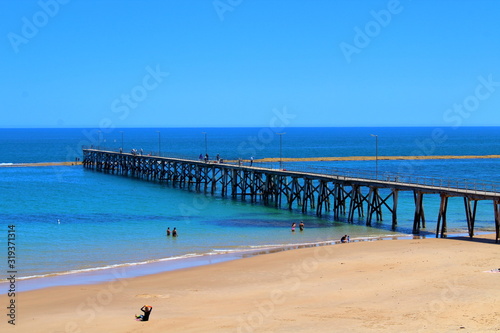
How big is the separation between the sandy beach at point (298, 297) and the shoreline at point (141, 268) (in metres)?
0.65

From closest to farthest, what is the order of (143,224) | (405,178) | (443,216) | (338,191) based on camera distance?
(443,216), (143,224), (338,191), (405,178)

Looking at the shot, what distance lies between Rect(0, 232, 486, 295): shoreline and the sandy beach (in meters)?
0.65

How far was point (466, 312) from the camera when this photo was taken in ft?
61.6

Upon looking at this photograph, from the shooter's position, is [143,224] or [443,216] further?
[143,224]

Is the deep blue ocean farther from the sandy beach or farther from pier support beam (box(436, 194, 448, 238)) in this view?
the sandy beach

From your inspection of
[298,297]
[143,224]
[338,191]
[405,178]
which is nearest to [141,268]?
[298,297]

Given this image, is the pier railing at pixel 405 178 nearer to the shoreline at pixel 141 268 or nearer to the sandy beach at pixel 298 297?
the shoreline at pixel 141 268

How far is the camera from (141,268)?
27859 mm

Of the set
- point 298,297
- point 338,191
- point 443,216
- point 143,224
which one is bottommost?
point 298,297

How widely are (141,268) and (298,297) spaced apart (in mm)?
8500

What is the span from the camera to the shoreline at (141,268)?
82.4 ft

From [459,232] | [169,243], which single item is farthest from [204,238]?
[459,232]

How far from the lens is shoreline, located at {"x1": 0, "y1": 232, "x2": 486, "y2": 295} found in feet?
82.4

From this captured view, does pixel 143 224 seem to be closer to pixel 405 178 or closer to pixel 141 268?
pixel 141 268
